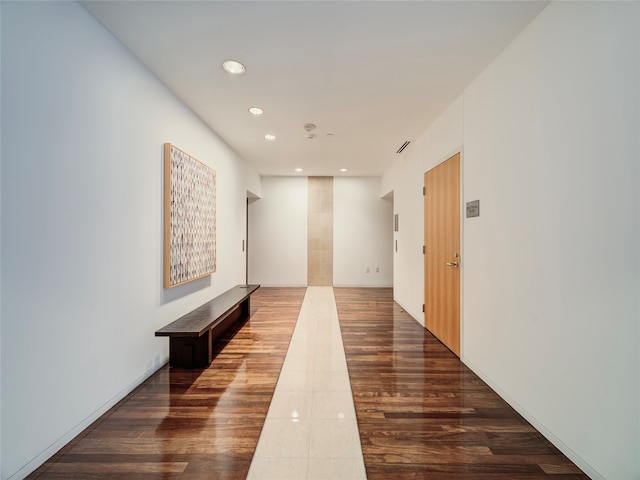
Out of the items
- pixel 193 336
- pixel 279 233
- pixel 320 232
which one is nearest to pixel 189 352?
pixel 193 336

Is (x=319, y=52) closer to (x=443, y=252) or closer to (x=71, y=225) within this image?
(x=71, y=225)

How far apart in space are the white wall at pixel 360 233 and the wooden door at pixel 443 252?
10.4 feet

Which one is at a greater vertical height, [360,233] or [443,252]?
[360,233]

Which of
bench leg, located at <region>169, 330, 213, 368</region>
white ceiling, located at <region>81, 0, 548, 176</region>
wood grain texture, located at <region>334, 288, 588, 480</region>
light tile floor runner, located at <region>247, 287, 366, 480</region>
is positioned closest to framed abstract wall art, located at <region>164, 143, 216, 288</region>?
bench leg, located at <region>169, 330, 213, 368</region>

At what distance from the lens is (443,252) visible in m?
3.21

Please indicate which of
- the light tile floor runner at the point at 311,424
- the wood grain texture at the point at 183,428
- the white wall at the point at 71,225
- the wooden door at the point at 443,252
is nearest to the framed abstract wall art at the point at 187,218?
the white wall at the point at 71,225

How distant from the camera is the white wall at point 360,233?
22.7 feet

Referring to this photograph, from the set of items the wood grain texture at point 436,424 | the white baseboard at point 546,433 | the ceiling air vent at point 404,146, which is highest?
the ceiling air vent at point 404,146

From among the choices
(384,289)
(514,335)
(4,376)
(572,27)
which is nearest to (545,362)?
(514,335)

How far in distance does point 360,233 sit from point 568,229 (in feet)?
17.7

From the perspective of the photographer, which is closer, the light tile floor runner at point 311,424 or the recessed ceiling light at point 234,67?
the light tile floor runner at point 311,424

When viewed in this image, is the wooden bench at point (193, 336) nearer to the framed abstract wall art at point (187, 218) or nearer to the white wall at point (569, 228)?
the framed abstract wall art at point (187, 218)

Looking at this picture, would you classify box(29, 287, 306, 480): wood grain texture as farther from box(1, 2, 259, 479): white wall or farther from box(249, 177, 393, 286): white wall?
box(249, 177, 393, 286): white wall

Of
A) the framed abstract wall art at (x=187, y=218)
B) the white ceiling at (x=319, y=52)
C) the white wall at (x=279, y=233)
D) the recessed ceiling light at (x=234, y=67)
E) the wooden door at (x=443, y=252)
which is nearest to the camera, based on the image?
the white ceiling at (x=319, y=52)
